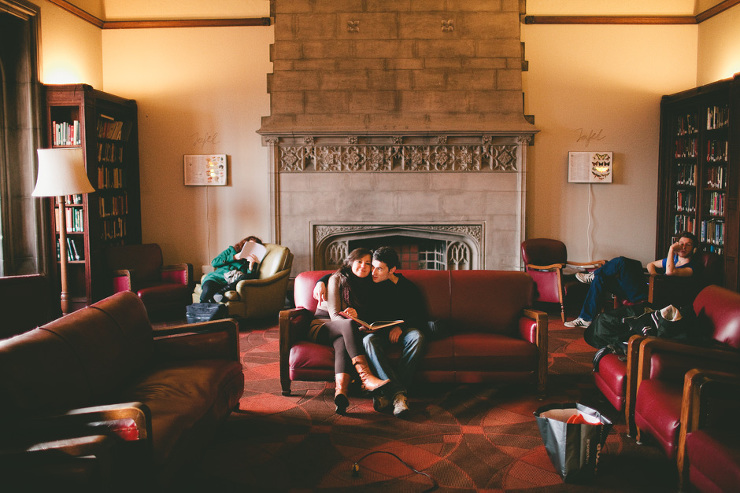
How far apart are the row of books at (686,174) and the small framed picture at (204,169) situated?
5.67m

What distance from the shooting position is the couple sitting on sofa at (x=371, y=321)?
11.8ft

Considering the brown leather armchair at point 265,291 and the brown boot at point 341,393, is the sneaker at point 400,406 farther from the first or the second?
the brown leather armchair at point 265,291

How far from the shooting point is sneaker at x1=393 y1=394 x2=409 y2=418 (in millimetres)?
3459

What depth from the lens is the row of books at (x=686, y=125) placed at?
657 centimetres

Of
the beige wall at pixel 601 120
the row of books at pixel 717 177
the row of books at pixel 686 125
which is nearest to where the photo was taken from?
the row of books at pixel 717 177

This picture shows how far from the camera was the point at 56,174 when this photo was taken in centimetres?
509

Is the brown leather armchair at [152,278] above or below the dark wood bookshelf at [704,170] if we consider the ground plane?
below

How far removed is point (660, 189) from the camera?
275 inches

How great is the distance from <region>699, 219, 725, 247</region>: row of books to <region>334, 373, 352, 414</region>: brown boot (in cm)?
475

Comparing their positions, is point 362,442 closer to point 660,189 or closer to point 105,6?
point 660,189

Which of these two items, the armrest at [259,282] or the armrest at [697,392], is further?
the armrest at [259,282]

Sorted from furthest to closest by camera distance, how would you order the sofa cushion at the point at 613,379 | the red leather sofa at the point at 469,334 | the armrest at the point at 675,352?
the red leather sofa at the point at 469,334
the sofa cushion at the point at 613,379
the armrest at the point at 675,352

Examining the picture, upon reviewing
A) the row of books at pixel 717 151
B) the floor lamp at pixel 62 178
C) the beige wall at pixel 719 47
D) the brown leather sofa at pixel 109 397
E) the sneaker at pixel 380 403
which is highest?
the beige wall at pixel 719 47

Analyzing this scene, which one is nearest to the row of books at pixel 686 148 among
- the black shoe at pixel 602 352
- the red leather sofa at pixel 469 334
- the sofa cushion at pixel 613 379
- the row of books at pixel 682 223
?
the row of books at pixel 682 223
